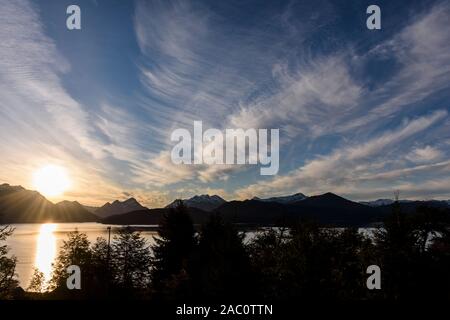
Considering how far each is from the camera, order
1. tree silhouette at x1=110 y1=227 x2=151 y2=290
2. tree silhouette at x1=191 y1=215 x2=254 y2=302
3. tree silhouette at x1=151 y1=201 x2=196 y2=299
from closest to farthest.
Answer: tree silhouette at x1=191 y1=215 x2=254 y2=302, tree silhouette at x1=151 y1=201 x2=196 y2=299, tree silhouette at x1=110 y1=227 x2=151 y2=290

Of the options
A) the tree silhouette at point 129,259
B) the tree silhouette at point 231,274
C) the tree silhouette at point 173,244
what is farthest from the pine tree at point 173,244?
the tree silhouette at point 231,274

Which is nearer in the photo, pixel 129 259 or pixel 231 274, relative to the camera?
pixel 231 274

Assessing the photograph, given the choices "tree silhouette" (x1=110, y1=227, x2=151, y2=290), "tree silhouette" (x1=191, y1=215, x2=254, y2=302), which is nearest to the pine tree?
"tree silhouette" (x1=110, y1=227, x2=151, y2=290)

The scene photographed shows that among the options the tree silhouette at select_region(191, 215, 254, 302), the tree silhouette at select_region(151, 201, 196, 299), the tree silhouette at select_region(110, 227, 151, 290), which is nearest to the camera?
the tree silhouette at select_region(191, 215, 254, 302)

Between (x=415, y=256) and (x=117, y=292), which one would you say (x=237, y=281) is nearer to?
(x=415, y=256)

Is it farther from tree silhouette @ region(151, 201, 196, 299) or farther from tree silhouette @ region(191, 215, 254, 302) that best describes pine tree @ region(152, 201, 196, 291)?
tree silhouette @ region(191, 215, 254, 302)

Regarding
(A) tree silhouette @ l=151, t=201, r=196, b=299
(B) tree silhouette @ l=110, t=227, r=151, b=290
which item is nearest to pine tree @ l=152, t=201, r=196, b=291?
(A) tree silhouette @ l=151, t=201, r=196, b=299

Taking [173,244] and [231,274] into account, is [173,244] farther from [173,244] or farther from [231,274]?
[231,274]

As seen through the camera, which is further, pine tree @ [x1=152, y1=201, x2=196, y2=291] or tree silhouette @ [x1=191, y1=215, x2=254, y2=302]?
pine tree @ [x1=152, y1=201, x2=196, y2=291]

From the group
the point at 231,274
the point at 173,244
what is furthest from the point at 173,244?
the point at 231,274

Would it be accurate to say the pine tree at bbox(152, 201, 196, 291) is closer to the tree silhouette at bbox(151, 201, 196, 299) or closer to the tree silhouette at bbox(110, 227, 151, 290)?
the tree silhouette at bbox(151, 201, 196, 299)

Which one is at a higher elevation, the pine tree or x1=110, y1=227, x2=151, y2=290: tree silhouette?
the pine tree

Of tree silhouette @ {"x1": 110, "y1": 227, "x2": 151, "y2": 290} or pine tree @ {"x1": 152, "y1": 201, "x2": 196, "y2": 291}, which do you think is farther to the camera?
tree silhouette @ {"x1": 110, "y1": 227, "x2": 151, "y2": 290}
